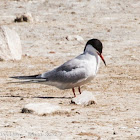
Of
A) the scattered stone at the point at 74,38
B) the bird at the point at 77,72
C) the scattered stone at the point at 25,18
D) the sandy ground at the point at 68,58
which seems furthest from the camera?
the scattered stone at the point at 25,18

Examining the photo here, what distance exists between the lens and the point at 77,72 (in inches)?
344

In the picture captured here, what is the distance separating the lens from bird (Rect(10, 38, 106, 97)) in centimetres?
872

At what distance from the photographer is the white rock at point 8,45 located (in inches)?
494

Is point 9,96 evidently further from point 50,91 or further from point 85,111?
point 85,111

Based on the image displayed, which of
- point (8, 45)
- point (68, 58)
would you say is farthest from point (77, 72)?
point (68, 58)

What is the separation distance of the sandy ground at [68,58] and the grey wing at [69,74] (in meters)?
0.26

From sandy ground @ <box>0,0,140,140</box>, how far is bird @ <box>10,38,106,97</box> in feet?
0.76

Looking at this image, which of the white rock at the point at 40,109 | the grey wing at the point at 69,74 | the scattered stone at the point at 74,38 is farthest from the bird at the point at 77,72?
the scattered stone at the point at 74,38

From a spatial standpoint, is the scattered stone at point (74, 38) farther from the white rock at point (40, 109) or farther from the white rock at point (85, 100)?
the white rock at point (40, 109)

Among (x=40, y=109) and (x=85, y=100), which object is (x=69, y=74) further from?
(x=40, y=109)

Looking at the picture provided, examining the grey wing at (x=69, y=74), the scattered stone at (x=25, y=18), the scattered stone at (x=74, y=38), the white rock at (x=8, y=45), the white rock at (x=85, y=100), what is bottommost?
the scattered stone at (x=25, y=18)

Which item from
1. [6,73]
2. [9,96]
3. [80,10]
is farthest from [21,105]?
[80,10]

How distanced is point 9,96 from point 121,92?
1569mm

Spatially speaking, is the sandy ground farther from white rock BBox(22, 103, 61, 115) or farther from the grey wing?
the grey wing
